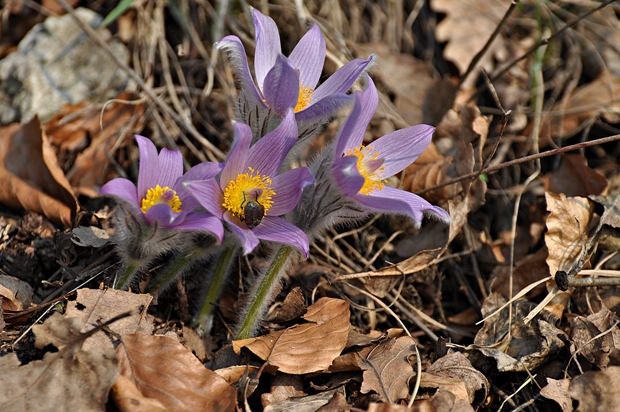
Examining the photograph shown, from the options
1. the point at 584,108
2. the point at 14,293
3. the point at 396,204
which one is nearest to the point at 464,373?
the point at 396,204

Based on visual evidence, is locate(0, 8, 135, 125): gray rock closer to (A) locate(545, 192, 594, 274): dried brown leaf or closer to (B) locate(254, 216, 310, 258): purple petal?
(B) locate(254, 216, 310, 258): purple petal

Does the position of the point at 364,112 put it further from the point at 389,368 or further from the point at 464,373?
the point at 464,373

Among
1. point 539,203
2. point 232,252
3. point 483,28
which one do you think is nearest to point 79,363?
point 232,252

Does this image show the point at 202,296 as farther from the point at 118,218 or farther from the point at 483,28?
the point at 483,28

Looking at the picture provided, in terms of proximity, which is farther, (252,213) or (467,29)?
(467,29)

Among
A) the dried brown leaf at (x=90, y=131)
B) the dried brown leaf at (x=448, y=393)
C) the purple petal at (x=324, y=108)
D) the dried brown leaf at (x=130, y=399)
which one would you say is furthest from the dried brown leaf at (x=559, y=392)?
the dried brown leaf at (x=90, y=131)

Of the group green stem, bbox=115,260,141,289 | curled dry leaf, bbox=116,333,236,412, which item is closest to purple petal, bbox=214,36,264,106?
green stem, bbox=115,260,141,289
